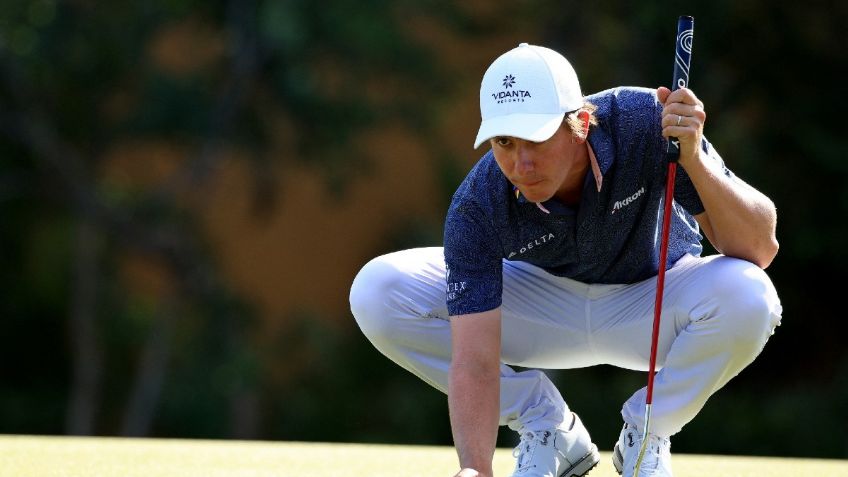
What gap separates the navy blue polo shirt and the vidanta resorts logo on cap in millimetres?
235

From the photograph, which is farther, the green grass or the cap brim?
the green grass

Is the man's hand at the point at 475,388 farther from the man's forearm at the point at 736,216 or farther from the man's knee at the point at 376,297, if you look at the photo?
the man's forearm at the point at 736,216

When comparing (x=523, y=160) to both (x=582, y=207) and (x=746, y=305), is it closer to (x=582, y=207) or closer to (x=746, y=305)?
(x=582, y=207)

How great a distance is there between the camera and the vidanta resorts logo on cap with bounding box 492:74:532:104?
3176 millimetres

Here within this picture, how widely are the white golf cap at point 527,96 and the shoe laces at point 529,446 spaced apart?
91 centimetres

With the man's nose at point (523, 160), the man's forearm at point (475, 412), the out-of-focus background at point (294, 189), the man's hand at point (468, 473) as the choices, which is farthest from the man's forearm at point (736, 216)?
the out-of-focus background at point (294, 189)

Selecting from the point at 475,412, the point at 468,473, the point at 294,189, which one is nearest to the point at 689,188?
the point at 475,412

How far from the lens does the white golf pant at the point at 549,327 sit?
3.48 metres

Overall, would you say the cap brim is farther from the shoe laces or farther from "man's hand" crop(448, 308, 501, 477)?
the shoe laces

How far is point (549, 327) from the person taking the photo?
12.4 feet

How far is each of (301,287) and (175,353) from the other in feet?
4.07

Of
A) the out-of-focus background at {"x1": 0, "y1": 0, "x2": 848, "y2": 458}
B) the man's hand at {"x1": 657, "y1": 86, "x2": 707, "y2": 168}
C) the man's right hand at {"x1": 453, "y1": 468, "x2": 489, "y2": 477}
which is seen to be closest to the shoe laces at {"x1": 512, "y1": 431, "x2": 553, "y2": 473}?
the man's right hand at {"x1": 453, "y1": 468, "x2": 489, "y2": 477}

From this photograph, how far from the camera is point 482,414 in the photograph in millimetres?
3271

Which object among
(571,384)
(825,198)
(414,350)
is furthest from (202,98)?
(414,350)
